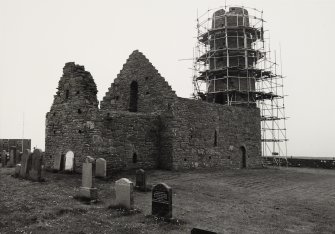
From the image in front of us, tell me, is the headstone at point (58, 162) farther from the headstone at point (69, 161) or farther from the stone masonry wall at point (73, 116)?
the stone masonry wall at point (73, 116)

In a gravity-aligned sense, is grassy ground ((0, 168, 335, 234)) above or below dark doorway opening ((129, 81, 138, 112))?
below

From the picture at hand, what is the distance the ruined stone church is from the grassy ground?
2.19 m

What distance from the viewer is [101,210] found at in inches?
378

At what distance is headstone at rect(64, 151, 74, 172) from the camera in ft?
53.5

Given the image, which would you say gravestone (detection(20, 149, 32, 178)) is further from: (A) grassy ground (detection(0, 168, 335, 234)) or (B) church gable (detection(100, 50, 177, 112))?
(B) church gable (detection(100, 50, 177, 112))

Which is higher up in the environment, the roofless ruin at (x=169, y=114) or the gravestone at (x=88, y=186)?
the roofless ruin at (x=169, y=114)

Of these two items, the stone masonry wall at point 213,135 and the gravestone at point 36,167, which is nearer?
the gravestone at point 36,167

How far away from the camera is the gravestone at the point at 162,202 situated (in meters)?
8.88

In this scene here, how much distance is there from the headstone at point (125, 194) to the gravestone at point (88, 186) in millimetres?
1112

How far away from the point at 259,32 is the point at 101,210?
89.0ft

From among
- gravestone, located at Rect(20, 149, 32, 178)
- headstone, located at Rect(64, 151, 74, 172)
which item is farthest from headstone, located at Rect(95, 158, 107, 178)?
gravestone, located at Rect(20, 149, 32, 178)

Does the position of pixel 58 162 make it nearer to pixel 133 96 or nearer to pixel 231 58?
pixel 133 96

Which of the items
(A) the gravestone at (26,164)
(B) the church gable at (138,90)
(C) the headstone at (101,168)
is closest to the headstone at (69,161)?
(C) the headstone at (101,168)

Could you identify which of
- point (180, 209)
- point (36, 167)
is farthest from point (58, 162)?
point (180, 209)
